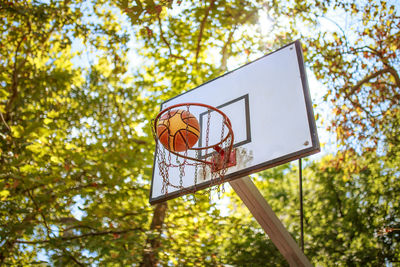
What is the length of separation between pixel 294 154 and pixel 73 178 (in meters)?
4.11

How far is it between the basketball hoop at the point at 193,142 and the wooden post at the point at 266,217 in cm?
25

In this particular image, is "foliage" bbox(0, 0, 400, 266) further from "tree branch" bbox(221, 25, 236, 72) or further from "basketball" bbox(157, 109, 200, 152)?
"basketball" bbox(157, 109, 200, 152)

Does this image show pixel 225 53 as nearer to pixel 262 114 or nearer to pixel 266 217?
pixel 262 114

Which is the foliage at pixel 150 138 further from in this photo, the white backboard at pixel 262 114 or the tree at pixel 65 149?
the white backboard at pixel 262 114

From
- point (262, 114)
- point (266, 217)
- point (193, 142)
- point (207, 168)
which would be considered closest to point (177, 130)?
point (193, 142)

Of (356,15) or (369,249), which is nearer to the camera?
(356,15)

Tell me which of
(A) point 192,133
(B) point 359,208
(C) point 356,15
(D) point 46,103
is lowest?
(A) point 192,133

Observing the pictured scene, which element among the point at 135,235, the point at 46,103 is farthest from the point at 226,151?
the point at 46,103

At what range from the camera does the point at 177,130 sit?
3254 millimetres

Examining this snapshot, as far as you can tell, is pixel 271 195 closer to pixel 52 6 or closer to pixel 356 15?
pixel 356 15

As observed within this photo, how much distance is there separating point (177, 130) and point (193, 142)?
0.25 m

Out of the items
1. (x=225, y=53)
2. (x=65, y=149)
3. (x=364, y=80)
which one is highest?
(x=225, y=53)

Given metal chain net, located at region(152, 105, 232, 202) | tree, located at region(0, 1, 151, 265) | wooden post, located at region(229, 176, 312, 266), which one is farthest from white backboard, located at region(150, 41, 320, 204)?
tree, located at region(0, 1, 151, 265)

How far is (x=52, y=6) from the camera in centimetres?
712
